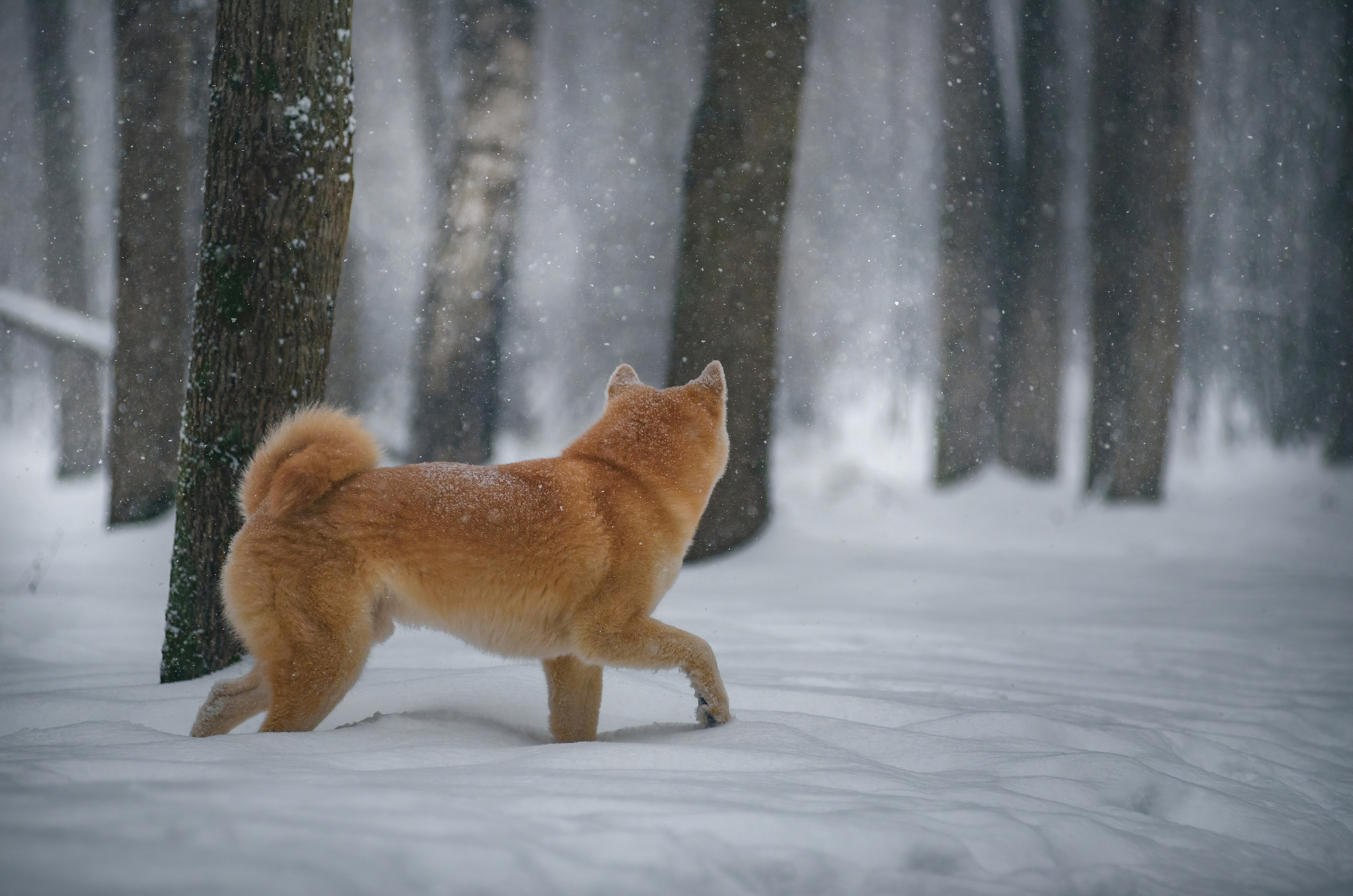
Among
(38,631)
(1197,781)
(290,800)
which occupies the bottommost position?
(38,631)

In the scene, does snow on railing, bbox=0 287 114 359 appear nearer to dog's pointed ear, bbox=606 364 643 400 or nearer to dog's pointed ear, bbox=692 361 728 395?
dog's pointed ear, bbox=606 364 643 400

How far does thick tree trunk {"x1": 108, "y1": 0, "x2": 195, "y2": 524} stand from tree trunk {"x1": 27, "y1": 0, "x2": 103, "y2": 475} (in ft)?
13.6

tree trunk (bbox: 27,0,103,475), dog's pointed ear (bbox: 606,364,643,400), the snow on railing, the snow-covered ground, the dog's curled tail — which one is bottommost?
the snow-covered ground

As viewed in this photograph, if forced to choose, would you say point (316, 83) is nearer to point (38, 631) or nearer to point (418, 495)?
point (418, 495)

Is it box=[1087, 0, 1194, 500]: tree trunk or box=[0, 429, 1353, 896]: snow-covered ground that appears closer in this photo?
box=[0, 429, 1353, 896]: snow-covered ground

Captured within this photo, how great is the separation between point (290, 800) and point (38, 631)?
422 cm

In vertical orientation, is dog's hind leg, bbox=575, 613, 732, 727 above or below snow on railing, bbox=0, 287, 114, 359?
below

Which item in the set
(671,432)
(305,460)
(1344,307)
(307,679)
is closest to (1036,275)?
(1344,307)

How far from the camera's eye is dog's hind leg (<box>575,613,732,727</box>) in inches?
110

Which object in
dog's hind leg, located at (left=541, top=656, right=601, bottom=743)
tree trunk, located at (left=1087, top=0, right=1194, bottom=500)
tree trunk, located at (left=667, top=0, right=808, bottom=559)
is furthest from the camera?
tree trunk, located at (left=1087, top=0, right=1194, bottom=500)

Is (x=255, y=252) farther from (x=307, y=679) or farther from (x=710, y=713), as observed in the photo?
(x=710, y=713)

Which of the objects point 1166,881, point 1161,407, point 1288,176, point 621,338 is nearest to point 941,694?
point 1166,881

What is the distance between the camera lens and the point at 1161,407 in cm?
981

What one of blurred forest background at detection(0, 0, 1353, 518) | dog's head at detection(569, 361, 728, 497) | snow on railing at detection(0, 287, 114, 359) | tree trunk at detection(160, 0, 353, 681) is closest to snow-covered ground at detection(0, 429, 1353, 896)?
tree trunk at detection(160, 0, 353, 681)
